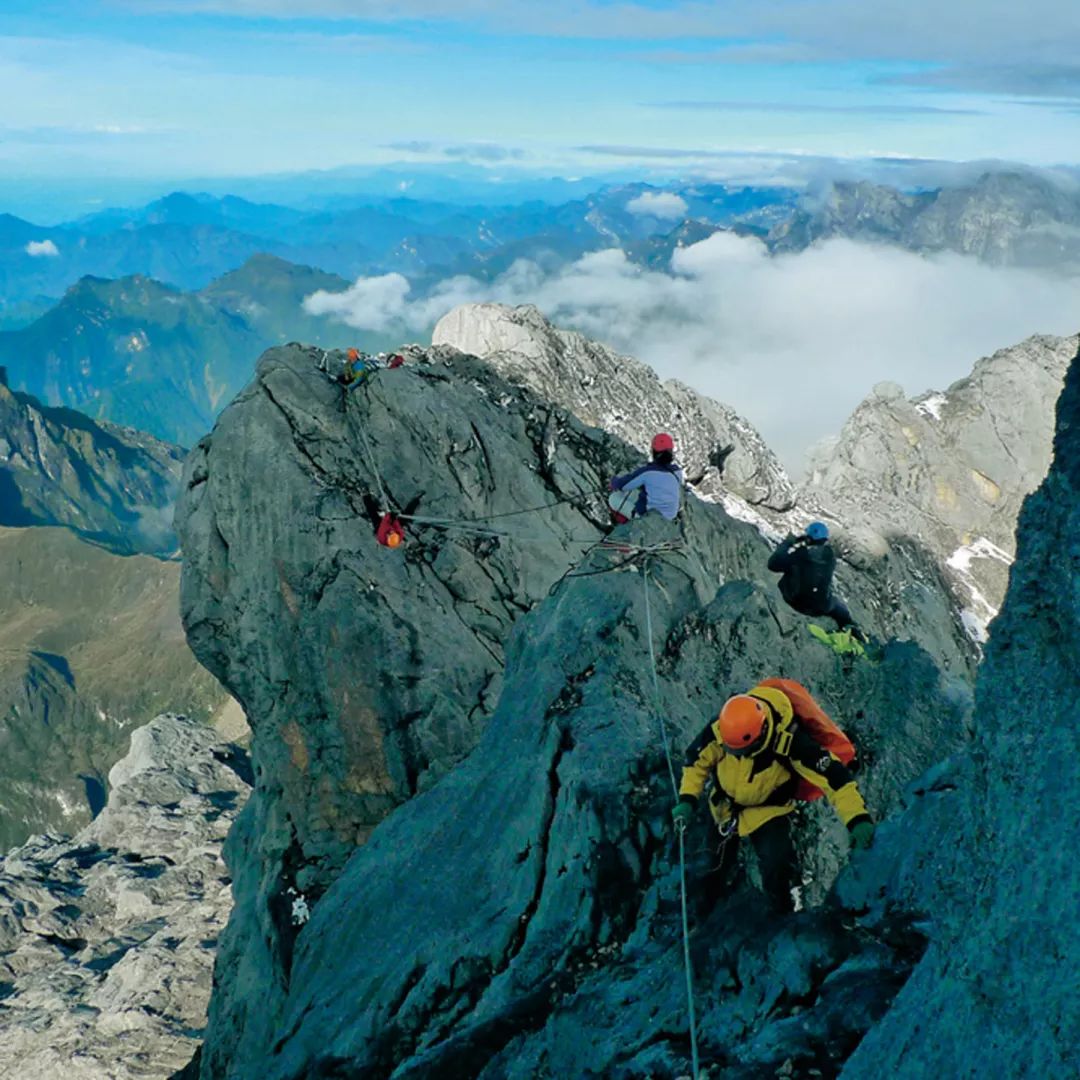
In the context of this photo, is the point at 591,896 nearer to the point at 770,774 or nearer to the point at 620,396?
the point at 770,774

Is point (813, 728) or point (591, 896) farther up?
point (813, 728)

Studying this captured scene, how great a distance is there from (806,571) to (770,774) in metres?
11.0

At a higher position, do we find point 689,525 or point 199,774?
point 689,525

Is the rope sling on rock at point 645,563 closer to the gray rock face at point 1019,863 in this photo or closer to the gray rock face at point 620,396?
the gray rock face at point 1019,863

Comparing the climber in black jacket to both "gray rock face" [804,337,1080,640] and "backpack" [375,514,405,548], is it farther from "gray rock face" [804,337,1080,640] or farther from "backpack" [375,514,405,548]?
"gray rock face" [804,337,1080,640]

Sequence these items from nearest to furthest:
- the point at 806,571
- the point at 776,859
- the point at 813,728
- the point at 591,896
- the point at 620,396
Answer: the point at 813,728 → the point at 776,859 → the point at 591,896 → the point at 806,571 → the point at 620,396

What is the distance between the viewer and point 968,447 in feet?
389

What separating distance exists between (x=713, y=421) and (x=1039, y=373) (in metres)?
66.2

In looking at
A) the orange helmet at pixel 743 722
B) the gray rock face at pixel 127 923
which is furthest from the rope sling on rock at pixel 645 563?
the gray rock face at pixel 127 923

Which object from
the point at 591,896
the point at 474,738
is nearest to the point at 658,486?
the point at 474,738

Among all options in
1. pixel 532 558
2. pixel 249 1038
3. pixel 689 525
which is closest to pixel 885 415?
pixel 689 525

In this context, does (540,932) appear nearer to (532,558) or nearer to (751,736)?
(751,736)

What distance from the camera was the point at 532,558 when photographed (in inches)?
1099

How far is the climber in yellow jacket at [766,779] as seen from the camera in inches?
472
